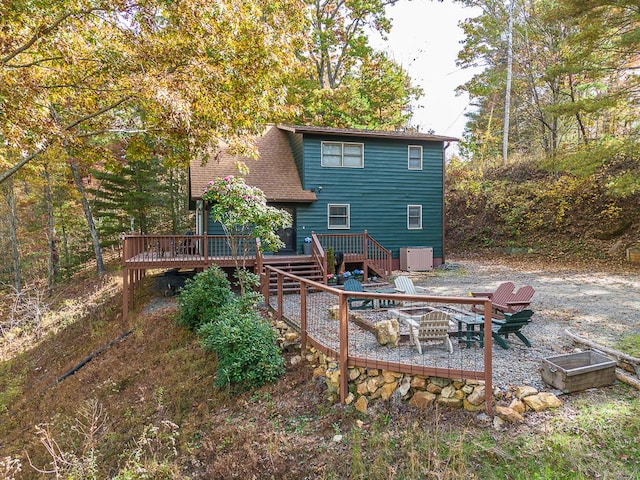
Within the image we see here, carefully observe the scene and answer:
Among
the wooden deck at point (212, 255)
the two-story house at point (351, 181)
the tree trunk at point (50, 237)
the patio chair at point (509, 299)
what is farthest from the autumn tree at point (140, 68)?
the tree trunk at point (50, 237)

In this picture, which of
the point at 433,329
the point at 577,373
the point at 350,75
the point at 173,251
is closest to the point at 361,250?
the point at 173,251

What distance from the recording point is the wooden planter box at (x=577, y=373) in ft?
13.8

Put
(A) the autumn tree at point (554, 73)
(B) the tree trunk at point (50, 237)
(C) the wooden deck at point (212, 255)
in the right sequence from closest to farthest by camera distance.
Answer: (C) the wooden deck at point (212, 255)
(A) the autumn tree at point (554, 73)
(B) the tree trunk at point (50, 237)

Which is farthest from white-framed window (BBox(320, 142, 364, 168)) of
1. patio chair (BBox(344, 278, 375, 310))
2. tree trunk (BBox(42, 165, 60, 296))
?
tree trunk (BBox(42, 165, 60, 296))

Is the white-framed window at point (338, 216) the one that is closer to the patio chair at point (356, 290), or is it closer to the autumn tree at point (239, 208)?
the patio chair at point (356, 290)

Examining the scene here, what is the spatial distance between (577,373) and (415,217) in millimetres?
11845

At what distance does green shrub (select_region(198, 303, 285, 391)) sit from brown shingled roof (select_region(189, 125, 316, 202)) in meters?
7.00

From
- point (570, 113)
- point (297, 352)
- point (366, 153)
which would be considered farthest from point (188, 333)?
point (570, 113)

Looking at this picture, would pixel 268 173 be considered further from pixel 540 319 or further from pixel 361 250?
pixel 540 319

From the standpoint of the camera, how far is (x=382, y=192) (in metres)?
15.2

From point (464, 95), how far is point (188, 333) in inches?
1030

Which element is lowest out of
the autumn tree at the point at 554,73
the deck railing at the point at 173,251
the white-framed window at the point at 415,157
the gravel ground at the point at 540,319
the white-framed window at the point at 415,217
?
the gravel ground at the point at 540,319

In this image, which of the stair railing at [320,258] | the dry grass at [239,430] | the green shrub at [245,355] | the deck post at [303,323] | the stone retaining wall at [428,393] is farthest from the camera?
the stair railing at [320,258]

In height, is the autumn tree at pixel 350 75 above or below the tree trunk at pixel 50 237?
above
